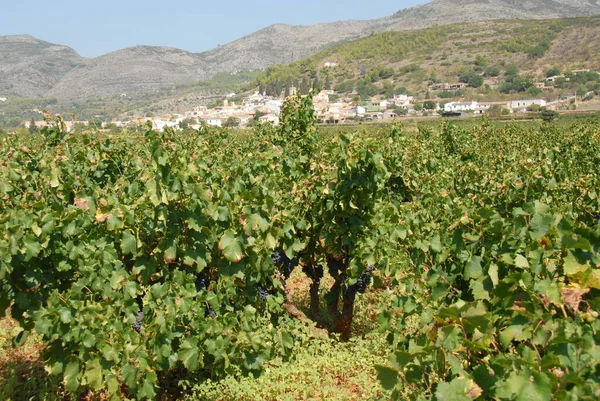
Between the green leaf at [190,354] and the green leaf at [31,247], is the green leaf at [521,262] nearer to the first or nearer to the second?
the green leaf at [190,354]

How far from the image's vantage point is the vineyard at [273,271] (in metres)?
2.24

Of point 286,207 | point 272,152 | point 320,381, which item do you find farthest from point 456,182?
point 320,381

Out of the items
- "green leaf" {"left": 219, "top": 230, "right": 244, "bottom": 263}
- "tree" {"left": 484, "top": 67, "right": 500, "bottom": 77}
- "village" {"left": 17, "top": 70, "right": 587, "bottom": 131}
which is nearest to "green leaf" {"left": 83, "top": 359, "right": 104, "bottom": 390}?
"green leaf" {"left": 219, "top": 230, "right": 244, "bottom": 263}

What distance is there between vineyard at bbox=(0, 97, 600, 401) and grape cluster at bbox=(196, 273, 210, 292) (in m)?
0.08

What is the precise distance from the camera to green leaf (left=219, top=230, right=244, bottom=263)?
13.4 feet

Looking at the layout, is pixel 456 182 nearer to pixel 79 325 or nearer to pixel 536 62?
pixel 79 325

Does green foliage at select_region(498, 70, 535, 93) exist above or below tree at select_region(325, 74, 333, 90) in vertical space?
below

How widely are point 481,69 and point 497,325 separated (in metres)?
147

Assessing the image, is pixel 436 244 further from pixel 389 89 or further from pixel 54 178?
pixel 389 89

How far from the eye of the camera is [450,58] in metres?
149

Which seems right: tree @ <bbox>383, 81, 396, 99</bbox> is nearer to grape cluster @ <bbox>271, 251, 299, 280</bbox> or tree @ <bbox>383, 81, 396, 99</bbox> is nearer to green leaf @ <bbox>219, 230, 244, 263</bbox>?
grape cluster @ <bbox>271, 251, 299, 280</bbox>

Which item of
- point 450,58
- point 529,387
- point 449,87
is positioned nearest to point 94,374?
point 529,387

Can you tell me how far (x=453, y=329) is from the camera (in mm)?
2166

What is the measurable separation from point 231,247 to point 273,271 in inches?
41.4
